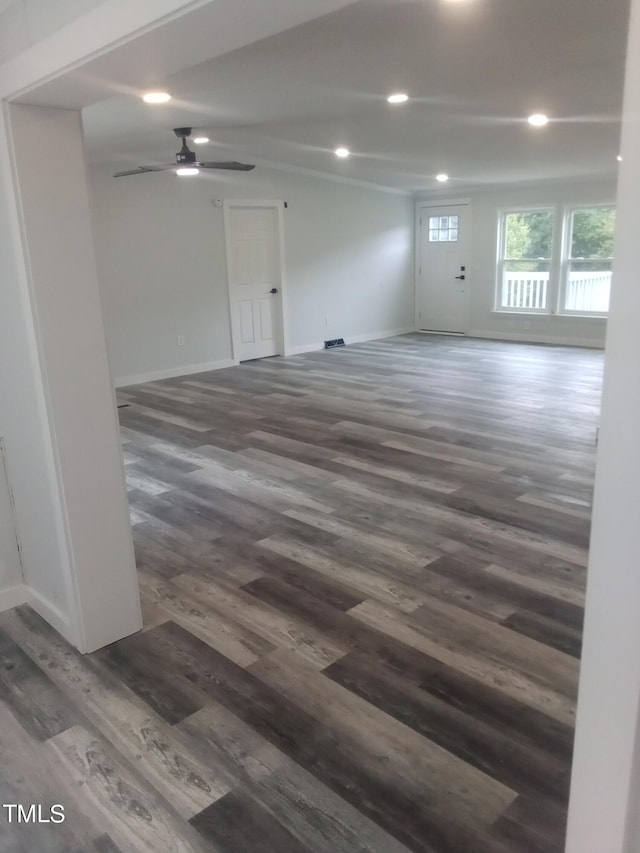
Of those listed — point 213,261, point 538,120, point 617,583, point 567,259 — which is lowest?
point 617,583

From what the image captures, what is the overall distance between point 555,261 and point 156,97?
22.3ft

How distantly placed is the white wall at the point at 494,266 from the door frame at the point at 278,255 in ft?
9.94

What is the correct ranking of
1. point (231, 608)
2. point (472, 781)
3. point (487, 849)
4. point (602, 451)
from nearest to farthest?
point (602, 451) → point (487, 849) → point (472, 781) → point (231, 608)

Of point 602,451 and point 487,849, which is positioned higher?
point 602,451

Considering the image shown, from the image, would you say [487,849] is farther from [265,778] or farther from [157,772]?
[157,772]

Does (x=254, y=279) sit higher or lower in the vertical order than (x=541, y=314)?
higher

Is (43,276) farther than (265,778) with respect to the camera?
Yes

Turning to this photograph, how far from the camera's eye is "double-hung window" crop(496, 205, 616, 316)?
8.97 metres

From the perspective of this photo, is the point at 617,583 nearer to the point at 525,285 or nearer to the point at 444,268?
the point at 525,285

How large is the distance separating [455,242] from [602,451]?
10.0 meters

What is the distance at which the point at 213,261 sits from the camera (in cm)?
812

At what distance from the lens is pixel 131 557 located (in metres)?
2.62

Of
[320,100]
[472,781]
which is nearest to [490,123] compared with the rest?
[320,100]

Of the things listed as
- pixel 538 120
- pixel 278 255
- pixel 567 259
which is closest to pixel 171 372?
pixel 278 255
